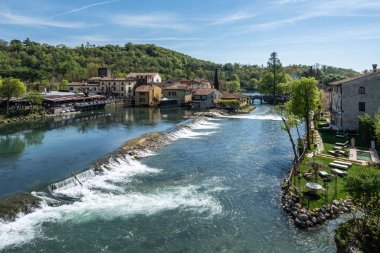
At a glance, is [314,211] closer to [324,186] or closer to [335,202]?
[335,202]

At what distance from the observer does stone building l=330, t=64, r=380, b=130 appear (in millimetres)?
39906

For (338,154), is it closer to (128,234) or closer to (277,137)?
(277,137)

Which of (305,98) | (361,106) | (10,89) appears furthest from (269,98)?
(10,89)

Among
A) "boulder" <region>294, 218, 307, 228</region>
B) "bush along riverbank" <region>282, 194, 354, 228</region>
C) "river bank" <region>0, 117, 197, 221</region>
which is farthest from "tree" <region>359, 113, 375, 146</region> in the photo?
"river bank" <region>0, 117, 197, 221</region>

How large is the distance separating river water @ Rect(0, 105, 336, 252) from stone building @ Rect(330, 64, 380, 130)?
10.0 metres

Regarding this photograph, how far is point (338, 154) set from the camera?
1227 inches

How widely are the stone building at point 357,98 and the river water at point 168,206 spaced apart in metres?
10.0

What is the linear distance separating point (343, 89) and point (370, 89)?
3.00 metres

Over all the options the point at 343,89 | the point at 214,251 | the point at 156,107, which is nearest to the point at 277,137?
the point at 343,89

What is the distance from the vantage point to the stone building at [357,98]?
39906mm

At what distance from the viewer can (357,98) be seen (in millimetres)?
40969

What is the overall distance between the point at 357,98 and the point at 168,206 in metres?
30.3

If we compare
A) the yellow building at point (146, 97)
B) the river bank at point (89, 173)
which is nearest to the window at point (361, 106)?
the river bank at point (89, 173)

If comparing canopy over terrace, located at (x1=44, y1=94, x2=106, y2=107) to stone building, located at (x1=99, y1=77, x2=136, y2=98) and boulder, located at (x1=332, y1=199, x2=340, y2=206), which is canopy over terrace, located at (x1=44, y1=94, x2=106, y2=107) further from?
boulder, located at (x1=332, y1=199, x2=340, y2=206)
